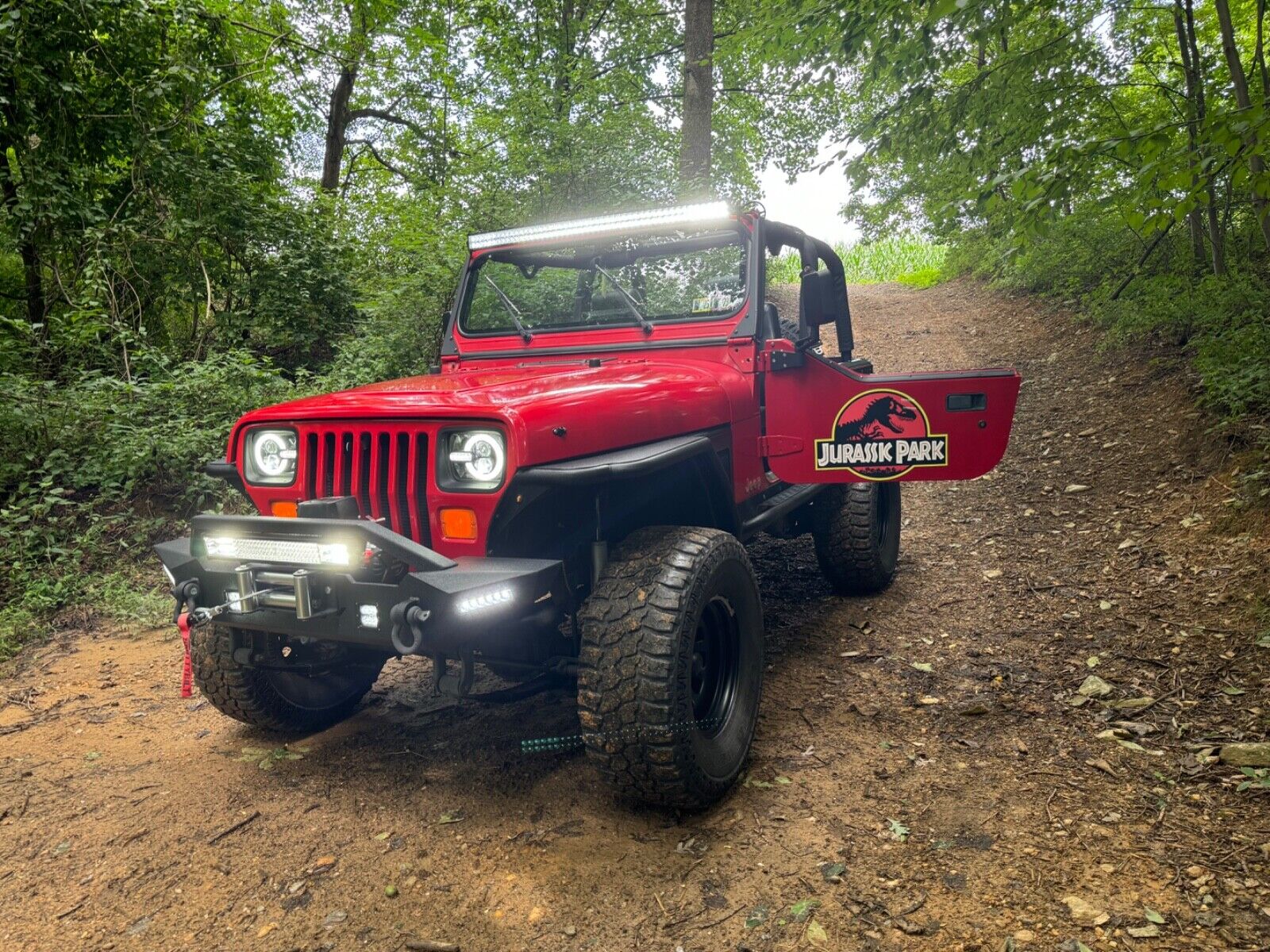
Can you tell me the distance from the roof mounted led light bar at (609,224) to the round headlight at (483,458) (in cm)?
162

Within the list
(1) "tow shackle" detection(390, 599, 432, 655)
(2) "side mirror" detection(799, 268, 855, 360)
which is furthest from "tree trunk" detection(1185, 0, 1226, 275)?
(1) "tow shackle" detection(390, 599, 432, 655)

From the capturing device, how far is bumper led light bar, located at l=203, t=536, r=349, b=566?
216cm

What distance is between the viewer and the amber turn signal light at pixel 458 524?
2.34 m

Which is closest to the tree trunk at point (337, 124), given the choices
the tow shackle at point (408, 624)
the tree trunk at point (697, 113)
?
the tree trunk at point (697, 113)

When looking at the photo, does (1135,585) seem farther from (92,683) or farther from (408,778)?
(92,683)

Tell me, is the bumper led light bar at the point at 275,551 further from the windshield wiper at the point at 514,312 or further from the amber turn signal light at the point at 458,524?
the windshield wiper at the point at 514,312

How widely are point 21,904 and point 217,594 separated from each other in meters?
0.96

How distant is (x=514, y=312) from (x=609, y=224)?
63 centimetres

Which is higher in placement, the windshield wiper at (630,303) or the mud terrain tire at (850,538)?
the windshield wiper at (630,303)

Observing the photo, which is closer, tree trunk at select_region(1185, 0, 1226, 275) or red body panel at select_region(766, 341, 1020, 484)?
red body panel at select_region(766, 341, 1020, 484)

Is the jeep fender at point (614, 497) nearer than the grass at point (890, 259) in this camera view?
Yes

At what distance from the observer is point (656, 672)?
2.30m

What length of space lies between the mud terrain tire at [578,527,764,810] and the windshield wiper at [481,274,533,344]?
1.49 m

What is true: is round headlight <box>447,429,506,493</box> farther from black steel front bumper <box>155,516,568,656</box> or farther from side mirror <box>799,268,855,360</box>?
side mirror <box>799,268,855,360</box>
